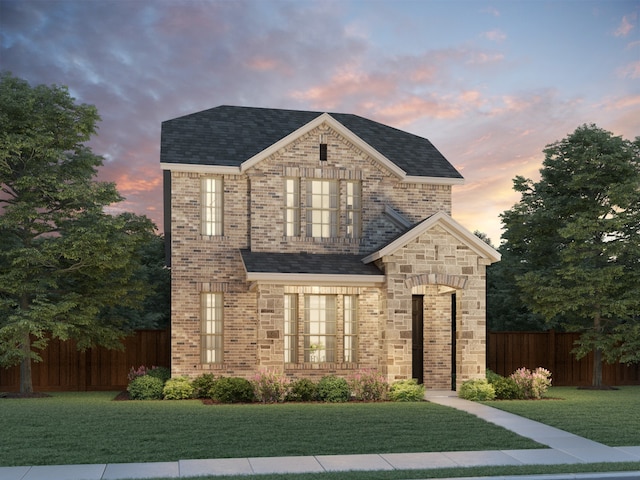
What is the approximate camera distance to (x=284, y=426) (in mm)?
13508

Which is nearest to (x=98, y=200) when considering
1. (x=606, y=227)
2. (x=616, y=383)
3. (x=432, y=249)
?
(x=432, y=249)

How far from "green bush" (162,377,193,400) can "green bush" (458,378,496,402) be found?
25.0ft

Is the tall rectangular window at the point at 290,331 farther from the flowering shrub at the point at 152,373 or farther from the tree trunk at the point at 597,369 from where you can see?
the tree trunk at the point at 597,369

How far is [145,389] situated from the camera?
1917cm

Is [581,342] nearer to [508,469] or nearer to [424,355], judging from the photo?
[424,355]

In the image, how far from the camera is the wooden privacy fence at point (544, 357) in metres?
24.5

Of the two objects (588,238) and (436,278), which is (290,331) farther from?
(588,238)

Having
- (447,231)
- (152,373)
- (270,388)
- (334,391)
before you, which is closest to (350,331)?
(334,391)

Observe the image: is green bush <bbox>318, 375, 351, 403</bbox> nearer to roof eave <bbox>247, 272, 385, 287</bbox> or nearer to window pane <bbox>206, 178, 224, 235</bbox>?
roof eave <bbox>247, 272, 385, 287</bbox>

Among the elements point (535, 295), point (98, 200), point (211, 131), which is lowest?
point (535, 295)

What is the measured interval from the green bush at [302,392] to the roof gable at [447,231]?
4.07m

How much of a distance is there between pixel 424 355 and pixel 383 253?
451cm

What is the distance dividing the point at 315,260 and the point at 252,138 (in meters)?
5.02

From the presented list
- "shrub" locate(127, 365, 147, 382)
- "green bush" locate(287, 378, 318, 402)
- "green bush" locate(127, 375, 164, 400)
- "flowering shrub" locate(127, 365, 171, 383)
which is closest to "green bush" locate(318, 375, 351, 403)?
"green bush" locate(287, 378, 318, 402)
